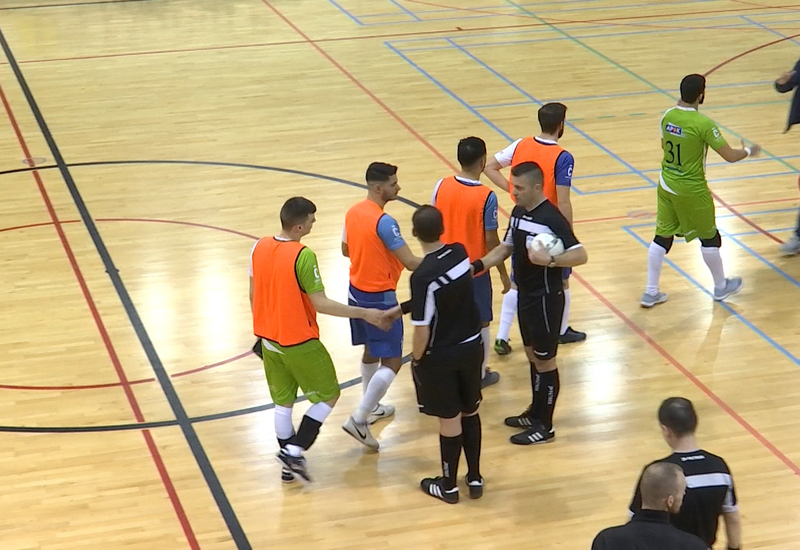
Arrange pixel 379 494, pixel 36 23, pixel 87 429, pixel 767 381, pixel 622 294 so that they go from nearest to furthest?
1. pixel 379 494
2. pixel 87 429
3. pixel 767 381
4. pixel 622 294
5. pixel 36 23

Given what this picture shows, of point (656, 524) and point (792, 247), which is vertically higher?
point (656, 524)

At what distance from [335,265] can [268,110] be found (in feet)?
16.3

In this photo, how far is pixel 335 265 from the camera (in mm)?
10562

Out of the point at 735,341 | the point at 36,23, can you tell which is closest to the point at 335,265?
the point at 735,341

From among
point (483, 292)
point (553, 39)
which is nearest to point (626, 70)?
point (553, 39)

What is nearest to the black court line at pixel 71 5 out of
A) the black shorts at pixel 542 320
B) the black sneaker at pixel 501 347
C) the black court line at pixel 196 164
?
the black court line at pixel 196 164

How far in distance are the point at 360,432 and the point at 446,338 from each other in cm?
135

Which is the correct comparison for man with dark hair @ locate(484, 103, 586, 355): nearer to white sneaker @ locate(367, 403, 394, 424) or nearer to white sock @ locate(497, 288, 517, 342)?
white sock @ locate(497, 288, 517, 342)

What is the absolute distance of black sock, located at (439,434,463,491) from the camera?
700 cm

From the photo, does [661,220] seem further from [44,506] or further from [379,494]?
Answer: [44,506]

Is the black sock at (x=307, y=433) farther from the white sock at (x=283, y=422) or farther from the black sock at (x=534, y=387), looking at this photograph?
the black sock at (x=534, y=387)

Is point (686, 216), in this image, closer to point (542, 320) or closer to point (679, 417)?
point (542, 320)

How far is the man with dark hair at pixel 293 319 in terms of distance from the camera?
6895 millimetres

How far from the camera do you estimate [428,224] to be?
6602 millimetres
